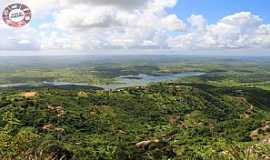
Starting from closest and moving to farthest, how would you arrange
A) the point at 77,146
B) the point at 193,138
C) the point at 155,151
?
the point at 155,151 < the point at 77,146 < the point at 193,138

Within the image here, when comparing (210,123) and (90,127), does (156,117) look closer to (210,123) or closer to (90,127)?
(210,123)

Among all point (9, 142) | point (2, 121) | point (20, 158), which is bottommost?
point (2, 121)

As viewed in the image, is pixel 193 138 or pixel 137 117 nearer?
pixel 193 138

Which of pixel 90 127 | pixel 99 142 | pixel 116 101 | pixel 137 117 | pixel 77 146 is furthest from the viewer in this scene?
pixel 116 101

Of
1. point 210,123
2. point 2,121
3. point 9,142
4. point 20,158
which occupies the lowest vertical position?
point 210,123

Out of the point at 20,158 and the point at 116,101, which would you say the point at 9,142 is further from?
the point at 116,101

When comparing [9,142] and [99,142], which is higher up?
[9,142]

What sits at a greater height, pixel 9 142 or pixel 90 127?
pixel 9 142

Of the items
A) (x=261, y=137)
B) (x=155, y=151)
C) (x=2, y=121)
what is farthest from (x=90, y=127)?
(x=261, y=137)

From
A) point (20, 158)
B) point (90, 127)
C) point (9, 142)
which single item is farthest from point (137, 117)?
point (20, 158)
